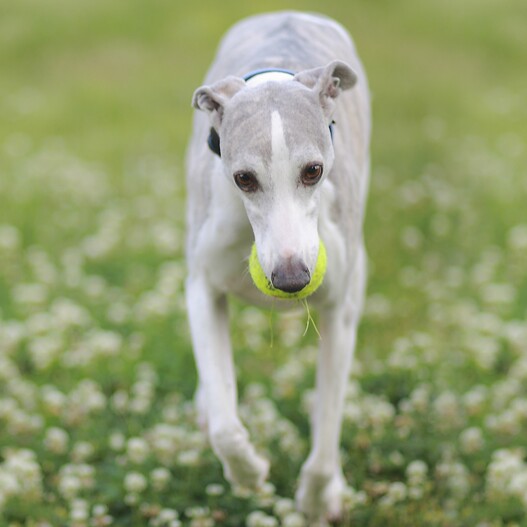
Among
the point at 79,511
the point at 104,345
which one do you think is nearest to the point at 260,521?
the point at 79,511

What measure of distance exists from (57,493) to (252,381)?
1.36 meters

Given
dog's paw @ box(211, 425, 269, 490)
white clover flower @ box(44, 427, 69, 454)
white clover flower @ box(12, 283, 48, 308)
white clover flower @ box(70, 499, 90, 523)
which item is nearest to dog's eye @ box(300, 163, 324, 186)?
dog's paw @ box(211, 425, 269, 490)

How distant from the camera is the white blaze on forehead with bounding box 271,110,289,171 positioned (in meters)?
3.08

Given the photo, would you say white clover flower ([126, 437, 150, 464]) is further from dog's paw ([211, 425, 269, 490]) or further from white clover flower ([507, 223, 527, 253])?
white clover flower ([507, 223, 527, 253])

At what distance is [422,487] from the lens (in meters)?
4.41

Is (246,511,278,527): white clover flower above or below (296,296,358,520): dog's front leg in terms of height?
below

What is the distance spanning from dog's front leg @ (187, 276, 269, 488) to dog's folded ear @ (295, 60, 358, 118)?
944 mm

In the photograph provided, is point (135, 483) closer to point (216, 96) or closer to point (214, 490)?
point (214, 490)

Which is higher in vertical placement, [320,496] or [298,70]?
[298,70]

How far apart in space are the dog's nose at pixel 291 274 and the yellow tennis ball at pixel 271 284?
0.29 feet

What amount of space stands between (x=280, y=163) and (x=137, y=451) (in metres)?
1.93

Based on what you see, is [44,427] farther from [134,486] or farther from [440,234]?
[440,234]

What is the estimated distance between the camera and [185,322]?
20.0ft

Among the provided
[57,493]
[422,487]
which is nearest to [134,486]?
[57,493]
